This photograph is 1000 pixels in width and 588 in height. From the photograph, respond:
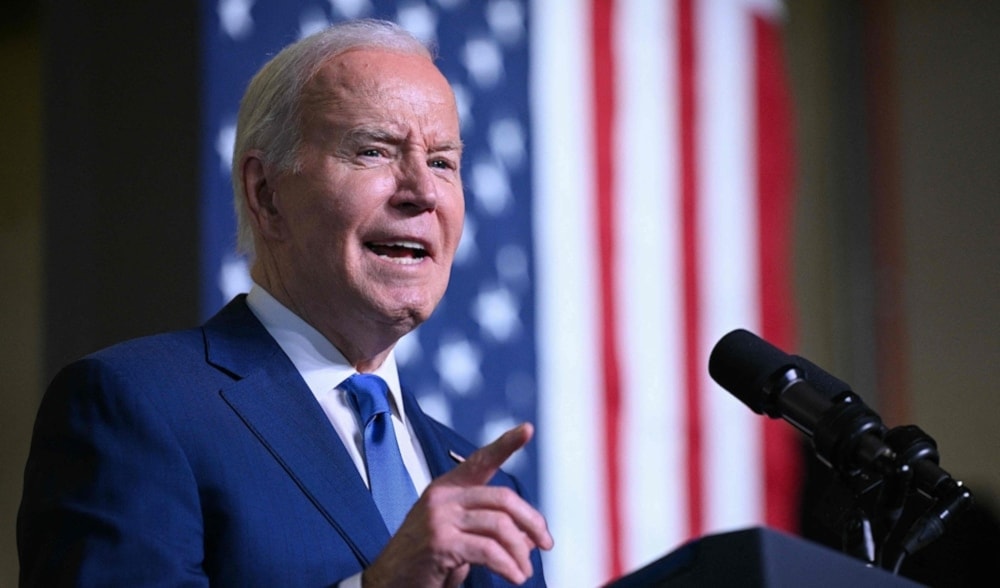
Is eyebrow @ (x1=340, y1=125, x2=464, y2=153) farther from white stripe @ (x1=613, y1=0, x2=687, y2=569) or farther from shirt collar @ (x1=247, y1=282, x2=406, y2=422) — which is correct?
white stripe @ (x1=613, y1=0, x2=687, y2=569)

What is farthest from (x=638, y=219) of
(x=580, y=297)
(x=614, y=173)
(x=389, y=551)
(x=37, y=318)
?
(x=389, y=551)

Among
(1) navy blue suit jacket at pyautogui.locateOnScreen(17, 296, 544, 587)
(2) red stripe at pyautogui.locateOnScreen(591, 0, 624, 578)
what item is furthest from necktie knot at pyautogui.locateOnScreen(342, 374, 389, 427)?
(2) red stripe at pyautogui.locateOnScreen(591, 0, 624, 578)

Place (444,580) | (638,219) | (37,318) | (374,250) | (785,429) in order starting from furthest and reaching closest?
(785,429)
(638,219)
(37,318)
(374,250)
(444,580)

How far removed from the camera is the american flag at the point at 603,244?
3.35 meters

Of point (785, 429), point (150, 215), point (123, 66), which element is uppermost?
point (123, 66)

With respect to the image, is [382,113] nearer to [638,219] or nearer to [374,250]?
[374,250]

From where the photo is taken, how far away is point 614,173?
4.03 meters

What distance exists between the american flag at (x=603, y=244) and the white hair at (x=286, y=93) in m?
0.74

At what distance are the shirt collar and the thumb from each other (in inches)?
23.2

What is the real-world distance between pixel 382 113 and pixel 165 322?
111 centimetres

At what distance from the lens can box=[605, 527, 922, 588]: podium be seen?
1.12 metres

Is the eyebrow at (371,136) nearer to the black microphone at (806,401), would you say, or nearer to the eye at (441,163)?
the eye at (441,163)

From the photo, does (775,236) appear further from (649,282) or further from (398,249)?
(398,249)

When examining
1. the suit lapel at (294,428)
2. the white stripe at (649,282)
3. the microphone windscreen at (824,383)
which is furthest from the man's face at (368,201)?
the white stripe at (649,282)
